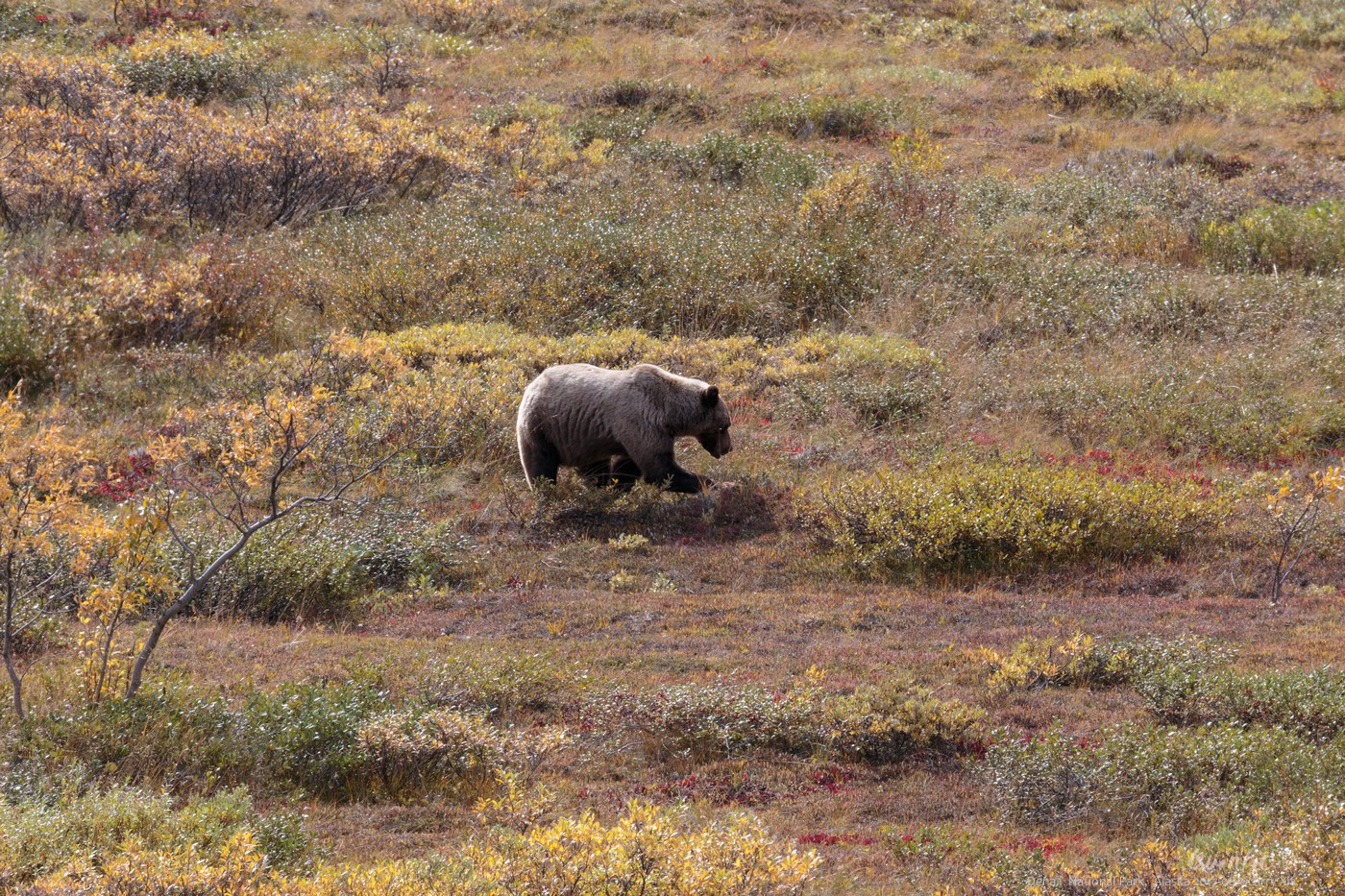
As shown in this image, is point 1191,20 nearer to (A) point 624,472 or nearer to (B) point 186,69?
(B) point 186,69

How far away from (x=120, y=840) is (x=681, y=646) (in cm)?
443

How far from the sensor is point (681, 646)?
28.6ft

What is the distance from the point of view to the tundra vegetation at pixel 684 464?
5895 millimetres

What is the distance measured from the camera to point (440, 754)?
6473 mm

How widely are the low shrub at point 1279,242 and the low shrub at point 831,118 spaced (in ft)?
26.6

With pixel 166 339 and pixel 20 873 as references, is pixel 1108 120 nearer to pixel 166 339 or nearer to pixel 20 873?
pixel 166 339

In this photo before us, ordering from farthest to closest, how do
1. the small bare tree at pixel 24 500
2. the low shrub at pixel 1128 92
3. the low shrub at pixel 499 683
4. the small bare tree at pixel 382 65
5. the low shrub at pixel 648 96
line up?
the small bare tree at pixel 382 65 → the low shrub at pixel 648 96 → the low shrub at pixel 1128 92 → the low shrub at pixel 499 683 → the small bare tree at pixel 24 500

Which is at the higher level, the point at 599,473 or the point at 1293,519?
the point at 1293,519

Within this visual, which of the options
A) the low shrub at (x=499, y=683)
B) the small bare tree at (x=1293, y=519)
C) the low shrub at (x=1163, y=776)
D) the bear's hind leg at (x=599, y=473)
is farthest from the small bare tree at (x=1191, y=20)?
the low shrub at (x=499, y=683)

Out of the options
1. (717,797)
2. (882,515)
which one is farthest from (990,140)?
(717,797)

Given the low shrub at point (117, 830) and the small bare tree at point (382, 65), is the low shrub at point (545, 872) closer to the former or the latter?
the low shrub at point (117, 830)

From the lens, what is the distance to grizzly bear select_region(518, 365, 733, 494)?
1151 centimetres

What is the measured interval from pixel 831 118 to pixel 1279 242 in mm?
9931

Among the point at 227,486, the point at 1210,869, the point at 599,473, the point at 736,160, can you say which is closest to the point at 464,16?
the point at 736,160
